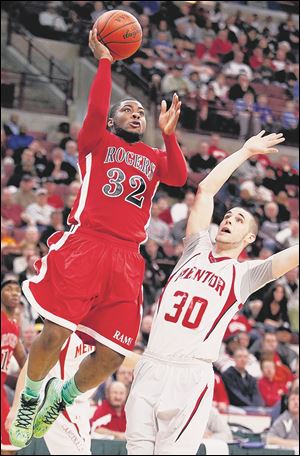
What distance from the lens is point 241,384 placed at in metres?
13.4

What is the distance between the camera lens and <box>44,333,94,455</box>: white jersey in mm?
9227

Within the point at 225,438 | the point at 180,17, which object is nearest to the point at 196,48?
the point at 180,17

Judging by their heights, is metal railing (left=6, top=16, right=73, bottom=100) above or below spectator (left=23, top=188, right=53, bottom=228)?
above

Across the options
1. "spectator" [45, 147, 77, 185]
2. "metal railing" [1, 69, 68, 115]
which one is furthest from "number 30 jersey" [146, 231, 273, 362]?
"metal railing" [1, 69, 68, 115]

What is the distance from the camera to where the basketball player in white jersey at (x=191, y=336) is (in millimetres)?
7414

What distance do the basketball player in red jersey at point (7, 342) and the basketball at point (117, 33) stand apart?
3.84m

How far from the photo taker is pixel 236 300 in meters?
7.69

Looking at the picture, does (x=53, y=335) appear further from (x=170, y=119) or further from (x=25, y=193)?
(x=25, y=193)

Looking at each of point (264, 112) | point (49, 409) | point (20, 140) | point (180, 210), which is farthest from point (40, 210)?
point (49, 409)

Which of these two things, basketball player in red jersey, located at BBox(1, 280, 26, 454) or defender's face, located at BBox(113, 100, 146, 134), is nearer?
defender's face, located at BBox(113, 100, 146, 134)

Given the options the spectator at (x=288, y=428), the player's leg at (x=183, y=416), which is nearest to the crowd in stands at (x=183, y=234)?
the spectator at (x=288, y=428)

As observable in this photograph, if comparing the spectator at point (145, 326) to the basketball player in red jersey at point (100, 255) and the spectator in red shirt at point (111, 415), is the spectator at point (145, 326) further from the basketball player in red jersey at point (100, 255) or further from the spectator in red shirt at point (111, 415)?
the basketball player in red jersey at point (100, 255)

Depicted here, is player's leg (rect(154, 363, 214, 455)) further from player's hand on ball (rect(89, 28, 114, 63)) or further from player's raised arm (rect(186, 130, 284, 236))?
player's hand on ball (rect(89, 28, 114, 63))

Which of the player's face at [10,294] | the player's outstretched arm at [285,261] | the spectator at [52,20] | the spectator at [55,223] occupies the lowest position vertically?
the spectator at [55,223]
